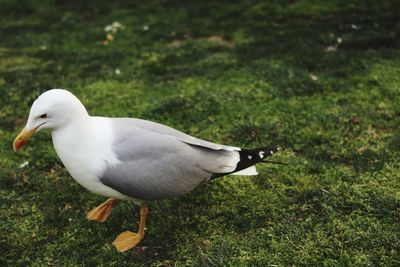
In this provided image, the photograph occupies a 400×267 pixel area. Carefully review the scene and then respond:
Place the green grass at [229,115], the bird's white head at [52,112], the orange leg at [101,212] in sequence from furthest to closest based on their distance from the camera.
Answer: the orange leg at [101,212] → the green grass at [229,115] → the bird's white head at [52,112]

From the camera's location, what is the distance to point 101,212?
137 inches

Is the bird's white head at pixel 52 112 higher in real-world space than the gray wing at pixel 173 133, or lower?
higher

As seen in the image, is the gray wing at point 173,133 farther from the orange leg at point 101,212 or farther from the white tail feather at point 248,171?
the orange leg at point 101,212

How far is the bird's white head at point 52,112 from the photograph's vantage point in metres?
2.92

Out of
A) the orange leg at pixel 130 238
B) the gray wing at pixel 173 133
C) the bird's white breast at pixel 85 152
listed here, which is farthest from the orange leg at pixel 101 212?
the gray wing at pixel 173 133

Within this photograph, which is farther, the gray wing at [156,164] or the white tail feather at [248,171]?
the white tail feather at [248,171]

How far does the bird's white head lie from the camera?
115 inches

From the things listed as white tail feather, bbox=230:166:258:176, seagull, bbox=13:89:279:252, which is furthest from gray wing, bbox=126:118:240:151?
white tail feather, bbox=230:166:258:176

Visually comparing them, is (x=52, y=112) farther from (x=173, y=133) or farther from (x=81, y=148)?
(x=173, y=133)

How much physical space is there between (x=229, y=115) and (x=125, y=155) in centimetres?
186

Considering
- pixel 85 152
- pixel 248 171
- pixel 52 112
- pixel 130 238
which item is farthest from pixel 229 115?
pixel 52 112

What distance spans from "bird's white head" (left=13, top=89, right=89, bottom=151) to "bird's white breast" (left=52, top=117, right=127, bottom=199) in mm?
56

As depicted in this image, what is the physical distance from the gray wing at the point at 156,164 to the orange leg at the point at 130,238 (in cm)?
24

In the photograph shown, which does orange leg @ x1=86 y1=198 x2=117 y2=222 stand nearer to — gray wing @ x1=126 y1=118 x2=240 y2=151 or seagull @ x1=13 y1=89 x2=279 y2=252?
seagull @ x1=13 y1=89 x2=279 y2=252
